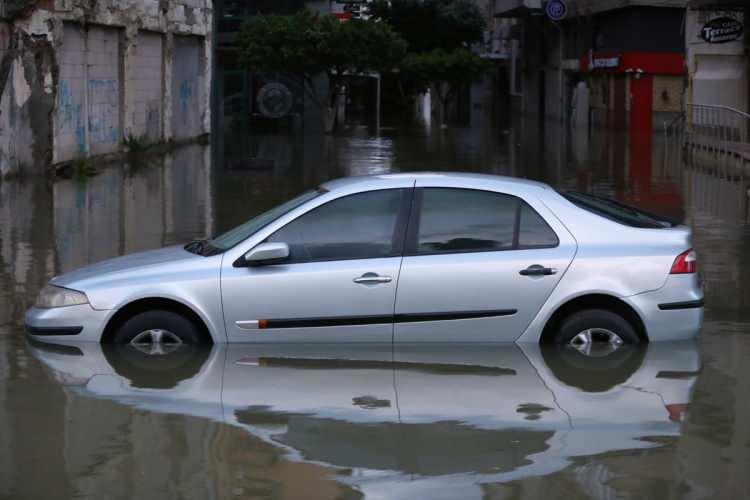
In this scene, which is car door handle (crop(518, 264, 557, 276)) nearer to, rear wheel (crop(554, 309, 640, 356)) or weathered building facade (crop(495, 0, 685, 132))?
rear wheel (crop(554, 309, 640, 356))

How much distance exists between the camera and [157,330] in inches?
345

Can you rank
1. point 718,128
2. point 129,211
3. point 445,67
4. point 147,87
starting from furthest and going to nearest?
point 445,67
point 147,87
point 718,128
point 129,211

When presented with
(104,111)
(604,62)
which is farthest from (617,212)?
(604,62)

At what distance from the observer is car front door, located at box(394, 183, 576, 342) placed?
862cm

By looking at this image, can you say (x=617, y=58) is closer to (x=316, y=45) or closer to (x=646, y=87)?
(x=646, y=87)

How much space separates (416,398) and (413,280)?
98 centimetres

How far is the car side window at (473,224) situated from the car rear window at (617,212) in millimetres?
410

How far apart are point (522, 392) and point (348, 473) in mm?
2017

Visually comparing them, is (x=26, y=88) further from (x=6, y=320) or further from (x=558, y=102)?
(x=558, y=102)

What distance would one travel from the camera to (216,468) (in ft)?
21.0

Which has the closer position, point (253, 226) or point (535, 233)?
point (535, 233)

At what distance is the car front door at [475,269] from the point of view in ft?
28.3

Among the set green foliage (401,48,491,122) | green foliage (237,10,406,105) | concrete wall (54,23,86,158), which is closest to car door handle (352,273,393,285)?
concrete wall (54,23,86,158)

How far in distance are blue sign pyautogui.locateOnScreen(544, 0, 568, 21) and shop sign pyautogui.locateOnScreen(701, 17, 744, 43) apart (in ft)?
73.3
